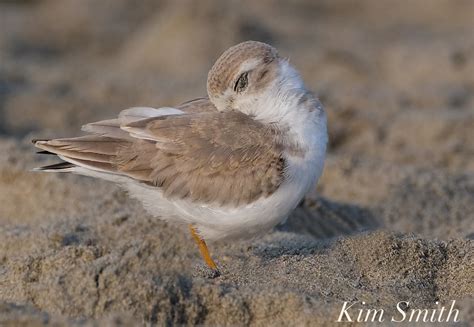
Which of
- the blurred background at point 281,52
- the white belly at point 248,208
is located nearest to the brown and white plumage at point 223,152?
the white belly at point 248,208

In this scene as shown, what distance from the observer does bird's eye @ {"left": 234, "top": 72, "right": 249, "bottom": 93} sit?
184 inches

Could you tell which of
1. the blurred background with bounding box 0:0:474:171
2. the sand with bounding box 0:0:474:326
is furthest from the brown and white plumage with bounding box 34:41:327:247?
the blurred background with bounding box 0:0:474:171

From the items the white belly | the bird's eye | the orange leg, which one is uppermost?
the bird's eye

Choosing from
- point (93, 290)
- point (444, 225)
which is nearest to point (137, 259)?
point (93, 290)

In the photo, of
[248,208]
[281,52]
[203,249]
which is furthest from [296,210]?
[281,52]

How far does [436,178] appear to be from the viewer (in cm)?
655

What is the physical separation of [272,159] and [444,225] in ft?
6.53

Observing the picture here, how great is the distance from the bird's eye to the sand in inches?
37.7

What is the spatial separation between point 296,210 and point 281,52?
4.72m

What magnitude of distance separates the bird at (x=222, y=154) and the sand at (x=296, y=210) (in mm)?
307

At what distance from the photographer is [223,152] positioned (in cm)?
443

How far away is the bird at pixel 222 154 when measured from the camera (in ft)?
14.4

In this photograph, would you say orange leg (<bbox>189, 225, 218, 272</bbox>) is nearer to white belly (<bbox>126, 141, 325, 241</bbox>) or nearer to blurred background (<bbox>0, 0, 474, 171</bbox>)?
white belly (<bbox>126, 141, 325, 241</bbox>)

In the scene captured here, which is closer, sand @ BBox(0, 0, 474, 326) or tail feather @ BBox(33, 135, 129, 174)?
sand @ BBox(0, 0, 474, 326)
